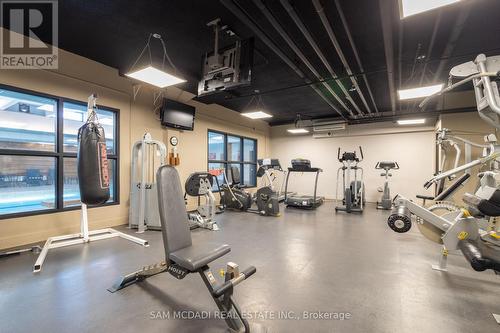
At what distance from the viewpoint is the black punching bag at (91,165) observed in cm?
291

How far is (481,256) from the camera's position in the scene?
196 cm

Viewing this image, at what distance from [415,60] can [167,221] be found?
15.8 ft

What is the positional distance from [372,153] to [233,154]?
17.1ft

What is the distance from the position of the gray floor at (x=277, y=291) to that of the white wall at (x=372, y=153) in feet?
15.9

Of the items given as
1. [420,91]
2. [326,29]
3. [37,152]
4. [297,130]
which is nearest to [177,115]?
[37,152]

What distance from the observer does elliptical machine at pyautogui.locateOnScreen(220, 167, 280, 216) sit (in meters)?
6.05

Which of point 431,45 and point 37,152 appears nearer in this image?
point 431,45

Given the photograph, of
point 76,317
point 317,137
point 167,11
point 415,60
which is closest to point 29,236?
point 76,317

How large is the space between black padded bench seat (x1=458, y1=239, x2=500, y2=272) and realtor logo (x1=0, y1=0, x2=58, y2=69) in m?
5.27

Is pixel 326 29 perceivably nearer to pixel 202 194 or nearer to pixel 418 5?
pixel 418 5

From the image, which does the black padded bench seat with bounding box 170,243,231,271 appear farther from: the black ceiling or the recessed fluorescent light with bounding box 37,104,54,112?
the recessed fluorescent light with bounding box 37,104,54,112

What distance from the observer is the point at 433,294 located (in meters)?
2.29

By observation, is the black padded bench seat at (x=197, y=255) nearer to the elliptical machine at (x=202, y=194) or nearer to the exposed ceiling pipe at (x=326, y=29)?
the exposed ceiling pipe at (x=326, y=29)

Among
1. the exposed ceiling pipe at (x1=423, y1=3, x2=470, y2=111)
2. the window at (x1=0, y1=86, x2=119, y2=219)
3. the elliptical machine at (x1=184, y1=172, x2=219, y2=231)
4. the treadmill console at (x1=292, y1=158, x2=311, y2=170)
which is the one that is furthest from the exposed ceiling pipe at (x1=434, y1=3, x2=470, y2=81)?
the window at (x1=0, y1=86, x2=119, y2=219)
